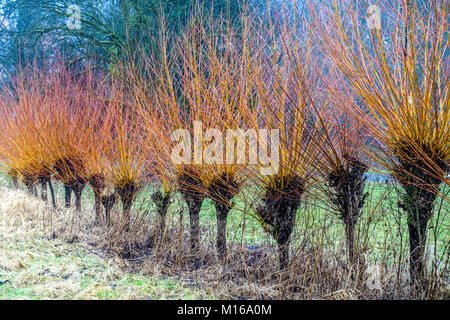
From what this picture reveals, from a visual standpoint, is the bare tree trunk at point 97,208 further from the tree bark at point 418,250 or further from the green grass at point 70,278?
the tree bark at point 418,250

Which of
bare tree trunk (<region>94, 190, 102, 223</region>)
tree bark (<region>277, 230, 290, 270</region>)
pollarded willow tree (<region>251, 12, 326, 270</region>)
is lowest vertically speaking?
tree bark (<region>277, 230, 290, 270</region>)

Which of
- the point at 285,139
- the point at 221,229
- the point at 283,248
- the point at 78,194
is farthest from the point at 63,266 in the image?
the point at 78,194

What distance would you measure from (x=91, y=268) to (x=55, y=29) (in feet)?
23.4

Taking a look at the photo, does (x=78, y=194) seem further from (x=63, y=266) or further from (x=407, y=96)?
(x=407, y=96)

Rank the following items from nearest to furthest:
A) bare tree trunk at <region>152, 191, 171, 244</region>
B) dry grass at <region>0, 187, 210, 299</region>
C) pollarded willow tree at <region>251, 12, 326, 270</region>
A: pollarded willow tree at <region>251, 12, 326, 270</region>
dry grass at <region>0, 187, 210, 299</region>
bare tree trunk at <region>152, 191, 171, 244</region>

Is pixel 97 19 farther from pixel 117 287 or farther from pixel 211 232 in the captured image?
pixel 117 287

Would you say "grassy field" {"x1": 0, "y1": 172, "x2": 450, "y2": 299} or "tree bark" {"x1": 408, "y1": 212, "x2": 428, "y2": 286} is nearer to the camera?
"tree bark" {"x1": 408, "y1": 212, "x2": 428, "y2": 286}

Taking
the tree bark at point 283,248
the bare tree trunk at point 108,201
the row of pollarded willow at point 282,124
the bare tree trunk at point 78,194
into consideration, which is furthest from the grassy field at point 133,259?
the bare tree trunk at point 78,194

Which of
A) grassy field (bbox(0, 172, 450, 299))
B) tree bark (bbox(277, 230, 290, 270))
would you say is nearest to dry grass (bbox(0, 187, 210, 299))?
grassy field (bbox(0, 172, 450, 299))

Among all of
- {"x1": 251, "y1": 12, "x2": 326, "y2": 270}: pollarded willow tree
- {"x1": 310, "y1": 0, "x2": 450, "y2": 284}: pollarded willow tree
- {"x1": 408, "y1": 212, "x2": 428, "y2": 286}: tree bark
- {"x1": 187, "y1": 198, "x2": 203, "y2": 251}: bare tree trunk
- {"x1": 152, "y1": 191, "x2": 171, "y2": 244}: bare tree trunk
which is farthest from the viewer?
{"x1": 152, "y1": 191, "x2": 171, "y2": 244}: bare tree trunk

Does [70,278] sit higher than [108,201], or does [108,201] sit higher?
[108,201]

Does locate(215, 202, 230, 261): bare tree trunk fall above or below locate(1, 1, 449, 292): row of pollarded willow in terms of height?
below

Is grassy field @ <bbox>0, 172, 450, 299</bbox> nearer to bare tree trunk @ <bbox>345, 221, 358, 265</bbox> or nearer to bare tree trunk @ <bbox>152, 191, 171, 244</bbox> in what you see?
bare tree trunk @ <bbox>345, 221, 358, 265</bbox>
